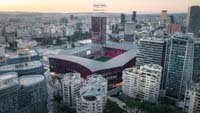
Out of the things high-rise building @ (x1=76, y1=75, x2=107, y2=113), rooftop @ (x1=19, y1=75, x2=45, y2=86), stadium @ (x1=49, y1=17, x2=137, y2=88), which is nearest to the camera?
high-rise building @ (x1=76, y1=75, x2=107, y2=113)

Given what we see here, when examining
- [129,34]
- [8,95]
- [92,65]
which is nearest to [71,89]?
[8,95]

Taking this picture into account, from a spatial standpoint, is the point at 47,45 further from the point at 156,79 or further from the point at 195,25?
the point at 195,25

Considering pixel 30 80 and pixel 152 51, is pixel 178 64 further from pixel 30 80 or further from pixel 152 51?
pixel 30 80

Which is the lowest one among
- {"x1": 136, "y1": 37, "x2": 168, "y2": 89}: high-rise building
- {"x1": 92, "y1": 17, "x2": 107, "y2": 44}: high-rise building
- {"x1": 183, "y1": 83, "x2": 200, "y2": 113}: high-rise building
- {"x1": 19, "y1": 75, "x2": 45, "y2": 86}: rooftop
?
{"x1": 183, "y1": 83, "x2": 200, "y2": 113}: high-rise building

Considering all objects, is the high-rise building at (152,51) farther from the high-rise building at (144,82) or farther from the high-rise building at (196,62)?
the high-rise building at (196,62)

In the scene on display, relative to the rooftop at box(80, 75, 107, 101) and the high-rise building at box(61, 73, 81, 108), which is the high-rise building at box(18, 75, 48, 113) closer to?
the high-rise building at box(61, 73, 81, 108)

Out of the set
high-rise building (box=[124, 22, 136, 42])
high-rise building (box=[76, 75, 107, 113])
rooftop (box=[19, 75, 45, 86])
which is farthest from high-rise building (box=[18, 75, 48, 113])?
high-rise building (box=[124, 22, 136, 42])
